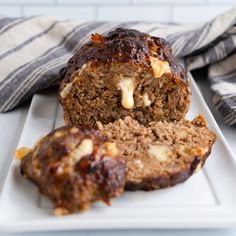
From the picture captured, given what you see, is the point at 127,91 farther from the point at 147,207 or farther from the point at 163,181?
the point at 147,207

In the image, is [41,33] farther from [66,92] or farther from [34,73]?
[66,92]

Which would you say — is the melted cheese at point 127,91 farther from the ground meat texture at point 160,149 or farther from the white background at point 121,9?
the white background at point 121,9

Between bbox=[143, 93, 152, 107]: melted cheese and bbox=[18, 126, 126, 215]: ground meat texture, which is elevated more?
bbox=[18, 126, 126, 215]: ground meat texture

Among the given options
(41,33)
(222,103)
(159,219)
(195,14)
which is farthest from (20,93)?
(195,14)

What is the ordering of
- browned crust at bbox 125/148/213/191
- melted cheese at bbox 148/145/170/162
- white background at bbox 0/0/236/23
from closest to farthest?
browned crust at bbox 125/148/213/191 < melted cheese at bbox 148/145/170/162 < white background at bbox 0/0/236/23

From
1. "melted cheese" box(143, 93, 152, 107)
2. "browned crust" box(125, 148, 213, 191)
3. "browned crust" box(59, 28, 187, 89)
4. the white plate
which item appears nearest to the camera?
the white plate

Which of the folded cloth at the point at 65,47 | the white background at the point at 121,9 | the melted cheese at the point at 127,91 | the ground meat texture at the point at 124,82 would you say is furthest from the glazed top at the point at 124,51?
the white background at the point at 121,9

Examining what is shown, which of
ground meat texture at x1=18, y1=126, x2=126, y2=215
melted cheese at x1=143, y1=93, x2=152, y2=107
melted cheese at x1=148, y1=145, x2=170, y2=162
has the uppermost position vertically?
ground meat texture at x1=18, y1=126, x2=126, y2=215

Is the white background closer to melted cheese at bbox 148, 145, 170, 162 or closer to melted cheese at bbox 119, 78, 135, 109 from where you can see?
melted cheese at bbox 119, 78, 135, 109

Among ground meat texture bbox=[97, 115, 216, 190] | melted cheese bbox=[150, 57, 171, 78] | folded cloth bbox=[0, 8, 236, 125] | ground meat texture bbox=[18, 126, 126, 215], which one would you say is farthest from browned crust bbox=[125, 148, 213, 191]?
folded cloth bbox=[0, 8, 236, 125]

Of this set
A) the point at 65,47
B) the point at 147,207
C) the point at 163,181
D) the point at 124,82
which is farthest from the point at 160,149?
the point at 65,47
